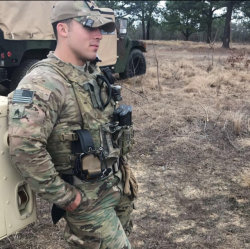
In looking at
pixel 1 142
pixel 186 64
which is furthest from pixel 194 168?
pixel 186 64

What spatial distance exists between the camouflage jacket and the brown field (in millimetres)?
1170

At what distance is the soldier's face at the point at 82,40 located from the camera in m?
1.51

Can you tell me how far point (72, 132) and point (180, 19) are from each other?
3506 centimetres

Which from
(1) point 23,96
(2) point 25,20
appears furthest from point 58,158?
(2) point 25,20

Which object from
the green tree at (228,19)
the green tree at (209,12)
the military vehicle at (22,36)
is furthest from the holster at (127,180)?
the green tree at (209,12)

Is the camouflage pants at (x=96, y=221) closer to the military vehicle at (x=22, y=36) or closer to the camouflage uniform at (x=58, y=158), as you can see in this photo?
the camouflage uniform at (x=58, y=158)

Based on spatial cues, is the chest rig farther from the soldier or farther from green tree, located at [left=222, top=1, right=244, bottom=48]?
green tree, located at [left=222, top=1, right=244, bottom=48]

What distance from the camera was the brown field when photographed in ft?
8.20

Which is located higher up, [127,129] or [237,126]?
[127,129]

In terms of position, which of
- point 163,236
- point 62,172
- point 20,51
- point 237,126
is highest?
point 20,51

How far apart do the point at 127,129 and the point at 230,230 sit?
4.58 feet

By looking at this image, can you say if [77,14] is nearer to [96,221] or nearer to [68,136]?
[68,136]

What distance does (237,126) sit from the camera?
15.0ft

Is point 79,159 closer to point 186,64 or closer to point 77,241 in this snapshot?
point 77,241
